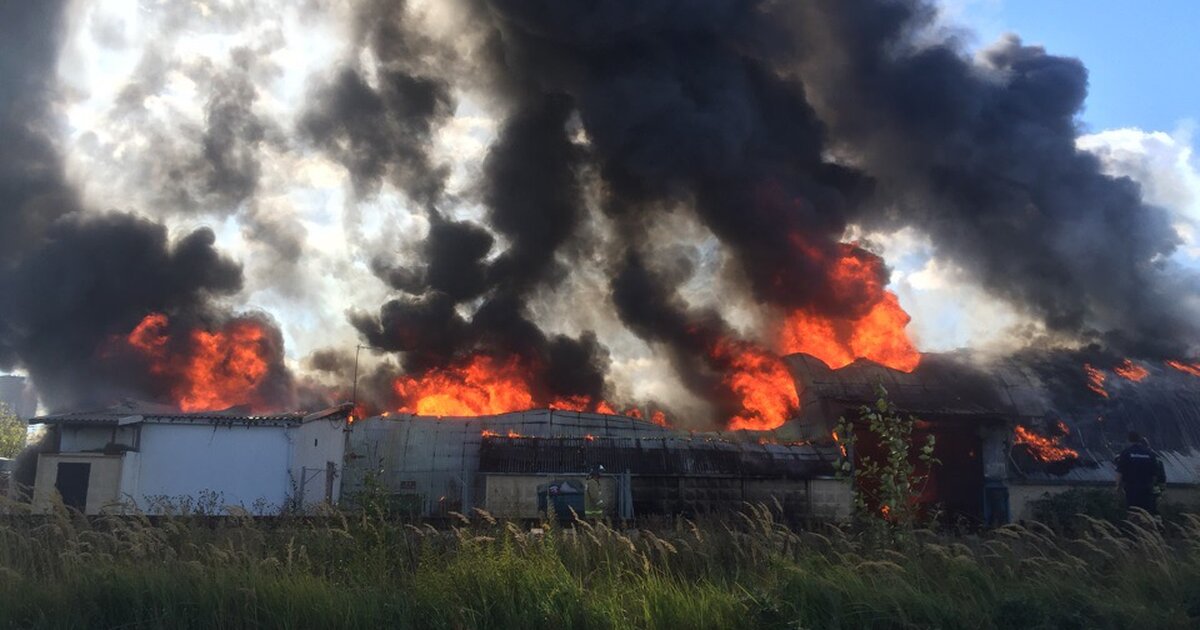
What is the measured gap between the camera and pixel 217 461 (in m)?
24.0

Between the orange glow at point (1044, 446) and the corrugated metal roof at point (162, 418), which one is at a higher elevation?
the orange glow at point (1044, 446)

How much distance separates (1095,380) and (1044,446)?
401cm

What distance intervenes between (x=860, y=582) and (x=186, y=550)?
618 cm

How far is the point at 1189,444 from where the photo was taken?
88.0ft

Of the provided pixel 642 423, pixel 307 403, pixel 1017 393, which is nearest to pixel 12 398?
pixel 307 403

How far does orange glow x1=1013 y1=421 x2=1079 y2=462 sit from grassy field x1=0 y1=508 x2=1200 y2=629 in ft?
60.7

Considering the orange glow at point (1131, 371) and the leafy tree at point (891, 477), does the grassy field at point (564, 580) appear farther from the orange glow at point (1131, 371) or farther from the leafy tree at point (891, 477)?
the orange glow at point (1131, 371)

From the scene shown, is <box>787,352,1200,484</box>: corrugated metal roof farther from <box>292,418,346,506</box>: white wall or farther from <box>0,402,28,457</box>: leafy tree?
<box>0,402,28,457</box>: leafy tree

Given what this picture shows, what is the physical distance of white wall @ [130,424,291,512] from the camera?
934 inches

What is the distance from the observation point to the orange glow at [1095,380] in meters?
28.0

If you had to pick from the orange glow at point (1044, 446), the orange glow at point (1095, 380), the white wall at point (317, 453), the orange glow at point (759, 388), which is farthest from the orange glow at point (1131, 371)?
the white wall at point (317, 453)

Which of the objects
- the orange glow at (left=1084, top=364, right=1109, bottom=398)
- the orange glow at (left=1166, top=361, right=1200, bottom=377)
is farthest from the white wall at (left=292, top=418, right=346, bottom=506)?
the orange glow at (left=1166, top=361, right=1200, bottom=377)

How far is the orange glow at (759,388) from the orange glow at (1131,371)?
1061 centimetres

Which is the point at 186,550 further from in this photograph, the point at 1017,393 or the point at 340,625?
the point at 1017,393
